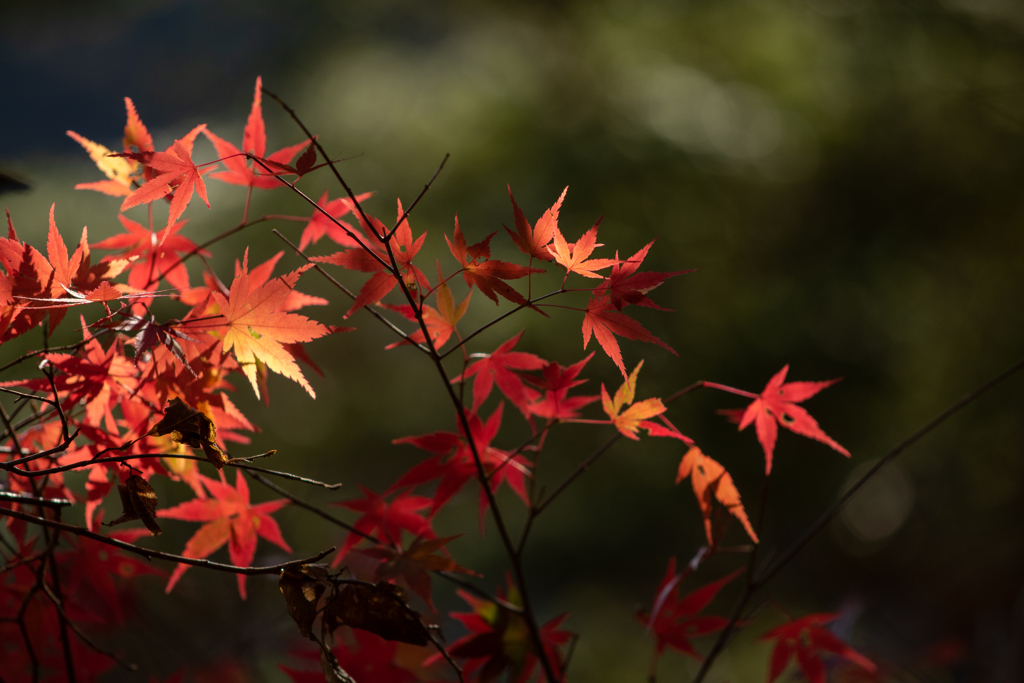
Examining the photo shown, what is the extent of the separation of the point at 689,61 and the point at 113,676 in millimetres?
3333

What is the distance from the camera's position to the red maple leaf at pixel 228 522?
44 centimetres

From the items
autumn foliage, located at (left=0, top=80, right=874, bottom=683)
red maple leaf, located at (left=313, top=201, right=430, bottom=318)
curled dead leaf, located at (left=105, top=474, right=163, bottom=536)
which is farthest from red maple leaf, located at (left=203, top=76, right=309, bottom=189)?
curled dead leaf, located at (left=105, top=474, right=163, bottom=536)

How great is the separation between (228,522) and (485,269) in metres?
0.28

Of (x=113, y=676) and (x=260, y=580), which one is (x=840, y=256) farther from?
(x=113, y=676)

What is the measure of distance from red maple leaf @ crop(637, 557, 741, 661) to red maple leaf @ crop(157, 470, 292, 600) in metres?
0.29

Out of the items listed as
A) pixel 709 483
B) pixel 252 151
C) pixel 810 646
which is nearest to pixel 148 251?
pixel 252 151

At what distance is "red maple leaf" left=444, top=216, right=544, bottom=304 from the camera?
345 millimetres

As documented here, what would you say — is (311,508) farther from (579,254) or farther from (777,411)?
(777,411)

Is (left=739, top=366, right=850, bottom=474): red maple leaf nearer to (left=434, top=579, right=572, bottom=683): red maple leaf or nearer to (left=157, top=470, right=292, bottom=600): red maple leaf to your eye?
(left=434, top=579, right=572, bottom=683): red maple leaf

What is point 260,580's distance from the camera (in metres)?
1.24

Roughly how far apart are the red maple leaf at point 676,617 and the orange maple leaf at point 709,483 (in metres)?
0.07

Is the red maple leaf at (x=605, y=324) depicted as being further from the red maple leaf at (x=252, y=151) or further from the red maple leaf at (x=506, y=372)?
the red maple leaf at (x=252, y=151)

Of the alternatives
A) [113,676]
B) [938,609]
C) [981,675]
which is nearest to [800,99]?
[938,609]

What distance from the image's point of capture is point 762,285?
8.44 feet
